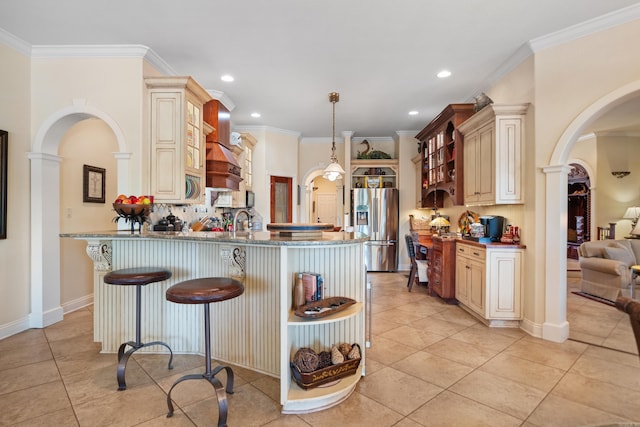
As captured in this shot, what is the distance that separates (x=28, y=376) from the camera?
2406 millimetres

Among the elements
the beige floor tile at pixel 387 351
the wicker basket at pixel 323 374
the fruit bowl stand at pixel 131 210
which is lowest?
the beige floor tile at pixel 387 351

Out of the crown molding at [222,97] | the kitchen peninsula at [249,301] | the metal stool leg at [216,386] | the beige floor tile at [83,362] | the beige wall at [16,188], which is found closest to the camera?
the metal stool leg at [216,386]

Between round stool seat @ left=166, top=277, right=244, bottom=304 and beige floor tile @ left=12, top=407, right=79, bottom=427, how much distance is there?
905 mm

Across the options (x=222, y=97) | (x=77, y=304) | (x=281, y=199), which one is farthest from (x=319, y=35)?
(x=77, y=304)

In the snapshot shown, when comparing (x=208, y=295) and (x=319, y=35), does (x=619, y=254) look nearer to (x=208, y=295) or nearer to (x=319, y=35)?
(x=319, y=35)

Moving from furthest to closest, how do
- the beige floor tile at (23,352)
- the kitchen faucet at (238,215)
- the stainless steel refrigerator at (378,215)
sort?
1. the stainless steel refrigerator at (378,215)
2. the kitchen faucet at (238,215)
3. the beige floor tile at (23,352)

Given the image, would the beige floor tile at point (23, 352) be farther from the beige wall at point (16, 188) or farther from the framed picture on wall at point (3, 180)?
the framed picture on wall at point (3, 180)

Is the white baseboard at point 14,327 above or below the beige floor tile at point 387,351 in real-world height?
above

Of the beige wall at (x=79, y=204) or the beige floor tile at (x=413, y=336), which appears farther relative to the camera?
the beige wall at (x=79, y=204)

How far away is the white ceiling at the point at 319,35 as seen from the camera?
8.91 ft

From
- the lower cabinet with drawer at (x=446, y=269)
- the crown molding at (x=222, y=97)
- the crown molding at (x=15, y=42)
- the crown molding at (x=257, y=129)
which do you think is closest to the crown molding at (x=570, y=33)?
the lower cabinet with drawer at (x=446, y=269)

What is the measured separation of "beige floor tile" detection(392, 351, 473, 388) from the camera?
239 cm

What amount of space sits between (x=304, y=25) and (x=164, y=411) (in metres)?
3.21

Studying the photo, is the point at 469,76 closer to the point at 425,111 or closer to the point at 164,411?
the point at 425,111
